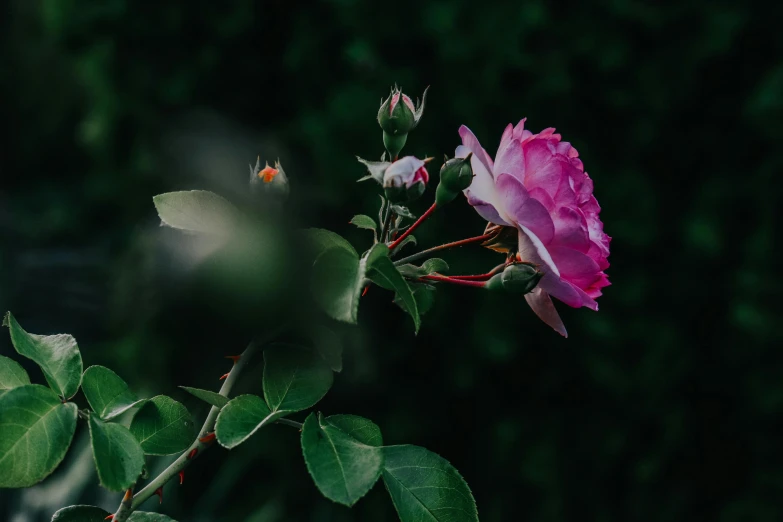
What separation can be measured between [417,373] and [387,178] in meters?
1.37

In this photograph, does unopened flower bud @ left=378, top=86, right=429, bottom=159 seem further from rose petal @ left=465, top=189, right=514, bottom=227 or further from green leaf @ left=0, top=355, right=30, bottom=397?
green leaf @ left=0, top=355, right=30, bottom=397

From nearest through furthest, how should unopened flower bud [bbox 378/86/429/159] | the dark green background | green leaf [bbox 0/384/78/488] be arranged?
1. green leaf [bbox 0/384/78/488]
2. unopened flower bud [bbox 378/86/429/159]
3. the dark green background

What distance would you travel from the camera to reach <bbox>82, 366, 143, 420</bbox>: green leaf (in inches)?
15.4

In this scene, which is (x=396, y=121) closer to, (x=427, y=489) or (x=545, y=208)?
(x=545, y=208)

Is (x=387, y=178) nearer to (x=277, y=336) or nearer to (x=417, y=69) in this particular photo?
(x=277, y=336)

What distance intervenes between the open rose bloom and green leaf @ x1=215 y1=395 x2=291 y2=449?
15cm

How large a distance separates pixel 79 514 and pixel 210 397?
0.10 metres

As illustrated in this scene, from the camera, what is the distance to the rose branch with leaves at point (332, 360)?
1.11ft

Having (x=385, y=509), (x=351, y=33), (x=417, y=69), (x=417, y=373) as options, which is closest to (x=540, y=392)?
(x=417, y=373)

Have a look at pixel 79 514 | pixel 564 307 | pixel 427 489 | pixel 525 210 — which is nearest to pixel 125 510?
pixel 79 514

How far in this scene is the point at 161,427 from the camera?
399mm

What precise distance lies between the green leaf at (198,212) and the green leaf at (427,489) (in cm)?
15

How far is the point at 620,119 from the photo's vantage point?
1.66 metres

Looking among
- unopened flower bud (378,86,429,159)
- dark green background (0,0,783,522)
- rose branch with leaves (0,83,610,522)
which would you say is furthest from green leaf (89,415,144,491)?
dark green background (0,0,783,522)
